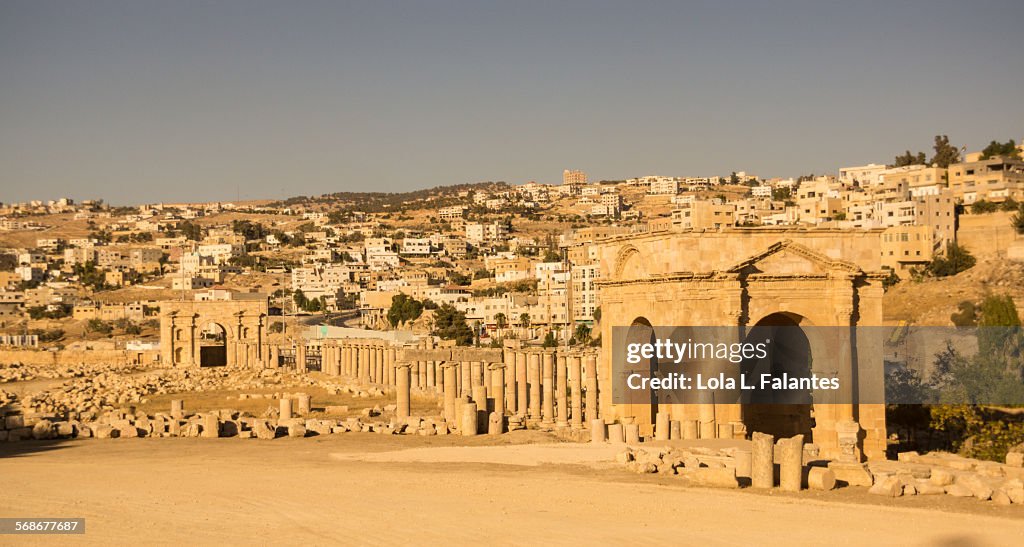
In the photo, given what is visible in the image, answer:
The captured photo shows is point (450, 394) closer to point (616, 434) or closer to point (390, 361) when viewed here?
point (616, 434)

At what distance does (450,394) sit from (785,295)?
1179cm

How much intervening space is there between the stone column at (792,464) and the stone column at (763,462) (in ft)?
0.68

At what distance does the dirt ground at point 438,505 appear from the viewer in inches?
651

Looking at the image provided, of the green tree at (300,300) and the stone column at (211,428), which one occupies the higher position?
the green tree at (300,300)

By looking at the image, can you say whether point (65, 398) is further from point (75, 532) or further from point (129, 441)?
point (75, 532)

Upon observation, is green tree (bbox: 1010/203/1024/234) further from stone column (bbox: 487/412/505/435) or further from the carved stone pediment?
stone column (bbox: 487/412/505/435)

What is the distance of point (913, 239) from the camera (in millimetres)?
86500

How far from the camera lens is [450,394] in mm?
33344

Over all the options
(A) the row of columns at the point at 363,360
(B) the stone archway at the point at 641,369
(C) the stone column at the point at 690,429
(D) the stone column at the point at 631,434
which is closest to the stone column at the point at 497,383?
(B) the stone archway at the point at 641,369

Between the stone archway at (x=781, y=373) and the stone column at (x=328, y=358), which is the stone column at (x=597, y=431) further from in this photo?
A: the stone column at (x=328, y=358)

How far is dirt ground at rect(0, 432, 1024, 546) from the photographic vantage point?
16.5 metres

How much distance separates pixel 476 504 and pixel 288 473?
4663 millimetres

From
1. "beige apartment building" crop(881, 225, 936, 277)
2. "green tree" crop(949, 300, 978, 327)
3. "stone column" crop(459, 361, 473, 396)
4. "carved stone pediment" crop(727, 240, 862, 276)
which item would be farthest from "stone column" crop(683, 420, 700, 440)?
"beige apartment building" crop(881, 225, 936, 277)

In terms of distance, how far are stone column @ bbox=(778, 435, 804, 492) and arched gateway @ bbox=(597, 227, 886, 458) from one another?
497cm
